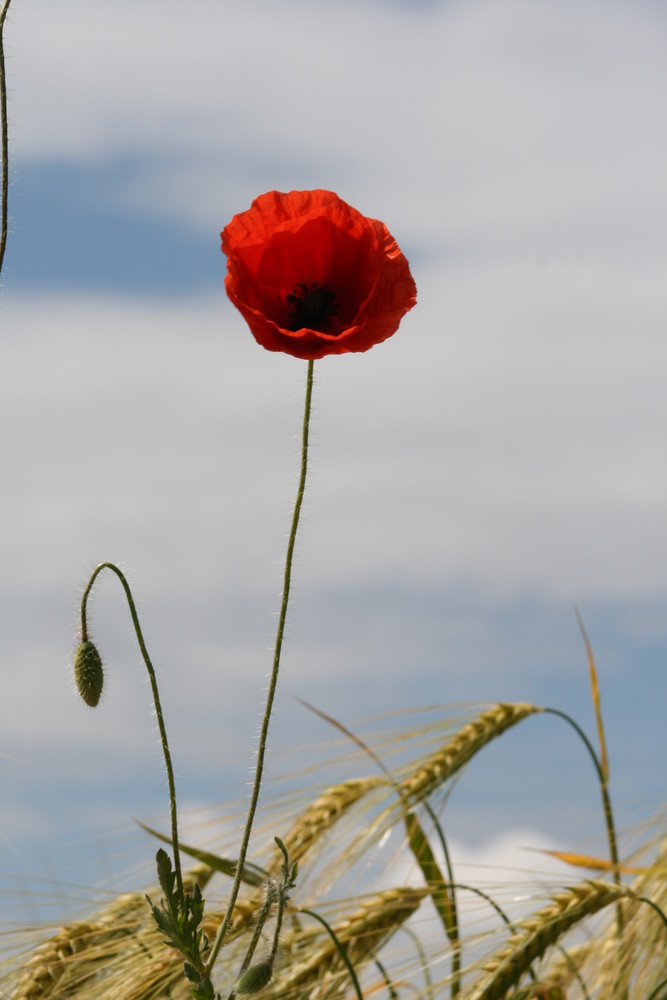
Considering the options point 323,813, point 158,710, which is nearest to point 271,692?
point 158,710

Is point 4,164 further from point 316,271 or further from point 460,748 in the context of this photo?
point 460,748

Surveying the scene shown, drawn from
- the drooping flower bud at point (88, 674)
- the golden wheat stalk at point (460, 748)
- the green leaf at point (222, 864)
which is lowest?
the green leaf at point (222, 864)

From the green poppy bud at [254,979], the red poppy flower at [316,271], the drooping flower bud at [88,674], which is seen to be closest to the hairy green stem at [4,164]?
the red poppy flower at [316,271]

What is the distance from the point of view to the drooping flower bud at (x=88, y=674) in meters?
1.08

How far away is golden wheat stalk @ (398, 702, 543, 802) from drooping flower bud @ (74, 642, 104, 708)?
0.92m

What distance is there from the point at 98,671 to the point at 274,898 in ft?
0.83

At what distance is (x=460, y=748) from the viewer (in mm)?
1979

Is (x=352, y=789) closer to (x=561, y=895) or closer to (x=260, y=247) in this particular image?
(x=561, y=895)

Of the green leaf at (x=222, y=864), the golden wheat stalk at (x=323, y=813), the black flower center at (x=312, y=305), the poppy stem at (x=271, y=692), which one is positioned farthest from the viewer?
the golden wheat stalk at (x=323, y=813)

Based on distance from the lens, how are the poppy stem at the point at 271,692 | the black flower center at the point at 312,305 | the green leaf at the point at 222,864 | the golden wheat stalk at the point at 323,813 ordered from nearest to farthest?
the poppy stem at the point at 271,692
the black flower center at the point at 312,305
the green leaf at the point at 222,864
the golden wheat stalk at the point at 323,813

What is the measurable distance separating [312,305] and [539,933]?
3.11 ft

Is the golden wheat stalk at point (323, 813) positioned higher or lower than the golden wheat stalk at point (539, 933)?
higher

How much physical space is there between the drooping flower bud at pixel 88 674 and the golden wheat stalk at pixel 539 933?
2.37ft

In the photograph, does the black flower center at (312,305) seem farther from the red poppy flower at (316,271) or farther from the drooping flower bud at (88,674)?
the drooping flower bud at (88,674)
